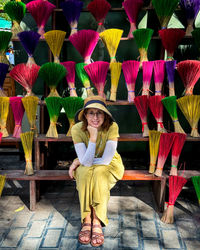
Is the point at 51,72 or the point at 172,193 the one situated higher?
the point at 51,72

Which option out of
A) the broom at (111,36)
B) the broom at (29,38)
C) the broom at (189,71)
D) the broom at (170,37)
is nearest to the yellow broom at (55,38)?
the broom at (29,38)

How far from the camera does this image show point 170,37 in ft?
8.89

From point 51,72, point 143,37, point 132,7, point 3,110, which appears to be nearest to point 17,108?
point 3,110

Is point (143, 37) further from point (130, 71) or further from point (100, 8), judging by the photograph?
point (100, 8)

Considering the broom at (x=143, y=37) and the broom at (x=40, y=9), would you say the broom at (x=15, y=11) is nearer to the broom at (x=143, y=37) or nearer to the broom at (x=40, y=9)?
the broom at (x=40, y=9)

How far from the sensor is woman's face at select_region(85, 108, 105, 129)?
7.20ft

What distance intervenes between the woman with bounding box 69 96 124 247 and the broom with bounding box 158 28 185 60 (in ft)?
3.60

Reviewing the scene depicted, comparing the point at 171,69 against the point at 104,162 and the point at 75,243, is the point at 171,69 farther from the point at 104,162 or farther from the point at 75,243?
the point at 75,243

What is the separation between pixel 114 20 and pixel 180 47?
0.98 meters

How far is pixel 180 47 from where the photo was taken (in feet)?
11.4

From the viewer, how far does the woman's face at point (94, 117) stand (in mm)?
2195

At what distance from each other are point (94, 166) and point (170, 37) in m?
1.58

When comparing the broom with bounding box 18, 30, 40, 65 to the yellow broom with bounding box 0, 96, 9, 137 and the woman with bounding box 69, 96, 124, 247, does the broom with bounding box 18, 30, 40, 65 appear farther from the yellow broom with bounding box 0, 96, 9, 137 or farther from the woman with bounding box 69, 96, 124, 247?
the woman with bounding box 69, 96, 124, 247

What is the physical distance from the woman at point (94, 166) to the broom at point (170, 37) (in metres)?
1.10
